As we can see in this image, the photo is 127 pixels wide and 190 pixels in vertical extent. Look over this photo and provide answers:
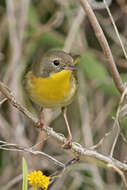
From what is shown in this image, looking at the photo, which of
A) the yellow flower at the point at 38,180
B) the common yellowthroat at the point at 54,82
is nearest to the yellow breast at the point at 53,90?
the common yellowthroat at the point at 54,82

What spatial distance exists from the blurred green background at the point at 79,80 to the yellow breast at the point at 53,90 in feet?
2.08

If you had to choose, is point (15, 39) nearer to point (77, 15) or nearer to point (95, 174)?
point (77, 15)

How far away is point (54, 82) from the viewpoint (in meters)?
2.14

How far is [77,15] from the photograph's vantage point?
2.96 meters

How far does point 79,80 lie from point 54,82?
1.02 m

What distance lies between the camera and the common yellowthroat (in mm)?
2109

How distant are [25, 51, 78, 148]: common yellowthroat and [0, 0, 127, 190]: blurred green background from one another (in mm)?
635

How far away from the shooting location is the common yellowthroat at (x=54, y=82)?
211 cm

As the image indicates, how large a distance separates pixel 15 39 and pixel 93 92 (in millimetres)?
808

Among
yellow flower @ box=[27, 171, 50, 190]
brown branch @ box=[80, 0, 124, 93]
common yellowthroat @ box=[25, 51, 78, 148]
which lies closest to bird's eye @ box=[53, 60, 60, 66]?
common yellowthroat @ box=[25, 51, 78, 148]

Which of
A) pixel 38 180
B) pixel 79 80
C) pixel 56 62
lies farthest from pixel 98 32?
pixel 79 80

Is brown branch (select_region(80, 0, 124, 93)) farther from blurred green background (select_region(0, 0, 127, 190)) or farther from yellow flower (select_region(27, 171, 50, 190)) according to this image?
blurred green background (select_region(0, 0, 127, 190))

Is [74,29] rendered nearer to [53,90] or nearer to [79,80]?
[79,80]

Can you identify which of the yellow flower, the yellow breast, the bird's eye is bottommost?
the yellow flower
